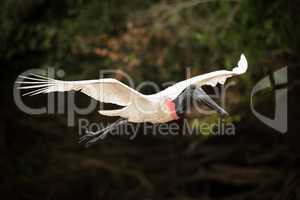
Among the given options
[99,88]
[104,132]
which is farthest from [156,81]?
[99,88]

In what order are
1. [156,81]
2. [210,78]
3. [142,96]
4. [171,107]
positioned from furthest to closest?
[156,81] < [210,78] < [171,107] < [142,96]

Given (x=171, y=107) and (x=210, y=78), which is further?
(x=210, y=78)

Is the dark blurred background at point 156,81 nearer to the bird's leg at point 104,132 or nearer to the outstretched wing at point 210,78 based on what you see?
the outstretched wing at point 210,78

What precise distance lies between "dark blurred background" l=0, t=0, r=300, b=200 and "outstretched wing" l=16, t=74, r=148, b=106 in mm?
2082

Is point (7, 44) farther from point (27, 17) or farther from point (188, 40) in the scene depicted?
point (188, 40)

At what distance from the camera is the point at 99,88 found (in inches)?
126

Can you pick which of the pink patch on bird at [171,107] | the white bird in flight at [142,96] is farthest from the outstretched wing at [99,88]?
the pink patch on bird at [171,107]

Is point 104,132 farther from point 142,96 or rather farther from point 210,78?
point 210,78

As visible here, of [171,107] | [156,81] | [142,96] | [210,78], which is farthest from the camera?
[156,81]

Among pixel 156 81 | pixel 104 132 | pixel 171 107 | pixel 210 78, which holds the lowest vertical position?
pixel 104 132

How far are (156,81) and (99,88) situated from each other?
350 cm

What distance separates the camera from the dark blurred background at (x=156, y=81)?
567cm

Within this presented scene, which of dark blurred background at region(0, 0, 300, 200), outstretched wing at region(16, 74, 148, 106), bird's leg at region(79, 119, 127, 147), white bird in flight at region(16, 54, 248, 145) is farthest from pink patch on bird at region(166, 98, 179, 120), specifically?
dark blurred background at region(0, 0, 300, 200)

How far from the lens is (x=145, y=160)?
830 cm
